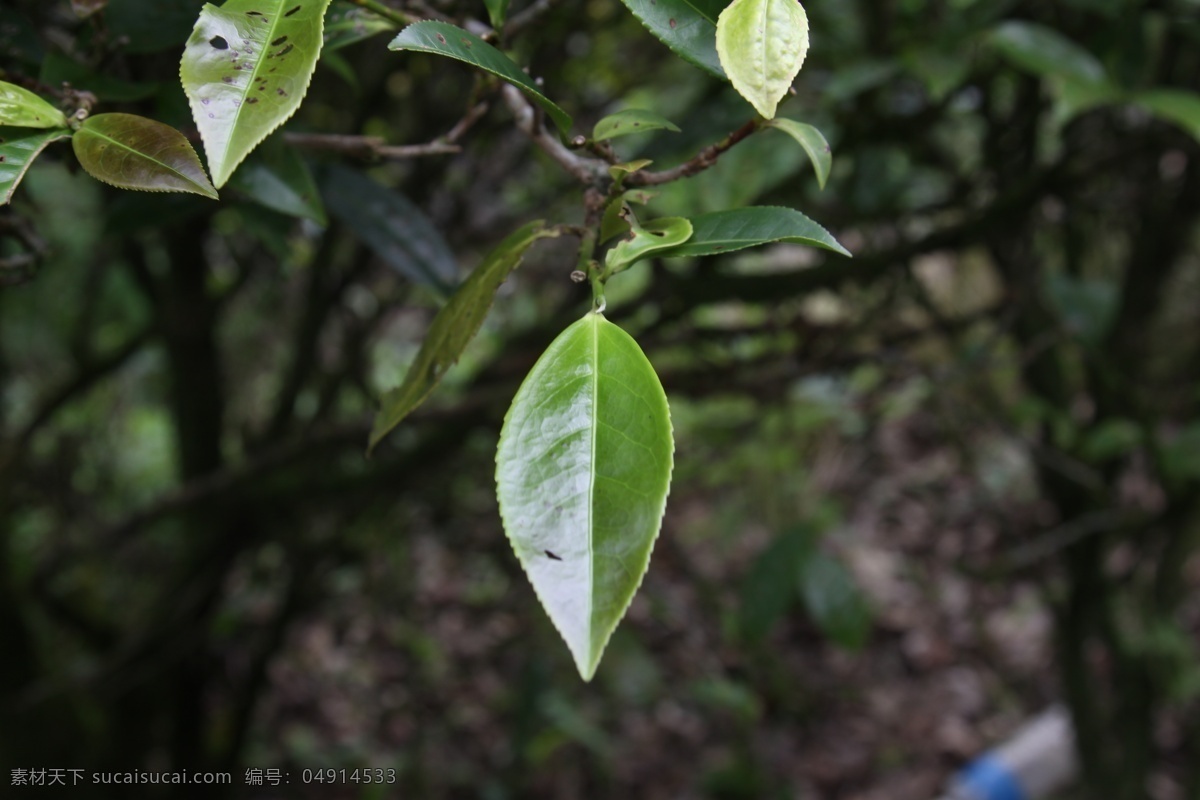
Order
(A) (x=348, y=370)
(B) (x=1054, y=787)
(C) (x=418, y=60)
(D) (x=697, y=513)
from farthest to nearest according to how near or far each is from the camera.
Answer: (D) (x=697, y=513), (B) (x=1054, y=787), (A) (x=348, y=370), (C) (x=418, y=60)

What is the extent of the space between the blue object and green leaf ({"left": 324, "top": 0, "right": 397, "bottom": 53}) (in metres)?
1.96

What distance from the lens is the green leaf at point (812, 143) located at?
467mm

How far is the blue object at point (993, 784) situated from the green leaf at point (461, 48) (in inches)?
76.4

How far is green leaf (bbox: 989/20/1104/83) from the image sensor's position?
865 millimetres

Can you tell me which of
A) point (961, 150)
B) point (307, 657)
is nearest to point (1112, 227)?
point (961, 150)

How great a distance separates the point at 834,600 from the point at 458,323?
1144 mm

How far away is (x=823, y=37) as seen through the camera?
4.31ft

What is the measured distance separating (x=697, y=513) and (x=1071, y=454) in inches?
61.0

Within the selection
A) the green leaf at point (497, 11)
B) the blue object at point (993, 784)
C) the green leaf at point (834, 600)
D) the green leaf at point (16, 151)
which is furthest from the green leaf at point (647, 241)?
the blue object at point (993, 784)

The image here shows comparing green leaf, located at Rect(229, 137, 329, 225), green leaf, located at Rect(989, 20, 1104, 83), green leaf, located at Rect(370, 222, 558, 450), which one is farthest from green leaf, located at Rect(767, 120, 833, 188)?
green leaf, located at Rect(989, 20, 1104, 83)

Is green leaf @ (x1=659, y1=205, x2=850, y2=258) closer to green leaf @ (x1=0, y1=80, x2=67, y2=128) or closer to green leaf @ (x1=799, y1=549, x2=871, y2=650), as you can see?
green leaf @ (x1=0, y1=80, x2=67, y2=128)

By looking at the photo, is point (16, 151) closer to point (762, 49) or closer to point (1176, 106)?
point (762, 49)

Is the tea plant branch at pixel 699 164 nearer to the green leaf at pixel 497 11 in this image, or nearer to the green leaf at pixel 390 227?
the green leaf at pixel 497 11

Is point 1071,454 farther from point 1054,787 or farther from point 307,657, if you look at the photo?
point 307,657
